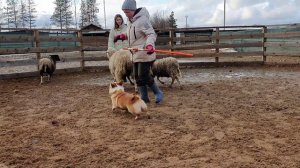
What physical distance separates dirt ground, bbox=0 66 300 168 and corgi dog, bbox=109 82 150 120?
16cm

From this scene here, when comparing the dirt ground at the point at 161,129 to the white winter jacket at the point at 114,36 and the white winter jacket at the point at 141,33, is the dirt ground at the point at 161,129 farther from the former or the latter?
the white winter jacket at the point at 114,36

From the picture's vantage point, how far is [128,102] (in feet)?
16.8

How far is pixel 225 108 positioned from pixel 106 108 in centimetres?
196

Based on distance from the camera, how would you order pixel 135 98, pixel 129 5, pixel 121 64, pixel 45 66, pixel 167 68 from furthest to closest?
pixel 45 66 → pixel 167 68 → pixel 121 64 → pixel 129 5 → pixel 135 98

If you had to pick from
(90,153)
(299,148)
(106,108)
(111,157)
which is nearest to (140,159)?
(111,157)

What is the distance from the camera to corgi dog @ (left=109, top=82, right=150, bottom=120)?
502 cm

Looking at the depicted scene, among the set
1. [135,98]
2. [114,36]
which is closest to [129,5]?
[135,98]

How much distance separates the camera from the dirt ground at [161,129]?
11.5ft

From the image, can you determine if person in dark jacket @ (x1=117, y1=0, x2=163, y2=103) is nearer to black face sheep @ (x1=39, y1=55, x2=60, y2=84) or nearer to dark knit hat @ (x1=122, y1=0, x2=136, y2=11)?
dark knit hat @ (x1=122, y1=0, x2=136, y2=11)

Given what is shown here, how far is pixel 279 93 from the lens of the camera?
696cm

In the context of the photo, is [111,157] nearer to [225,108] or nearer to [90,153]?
[90,153]

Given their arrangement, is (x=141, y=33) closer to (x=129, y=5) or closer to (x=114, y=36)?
(x=129, y=5)

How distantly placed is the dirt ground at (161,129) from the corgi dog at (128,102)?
16 cm

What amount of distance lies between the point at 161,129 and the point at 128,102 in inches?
31.3
